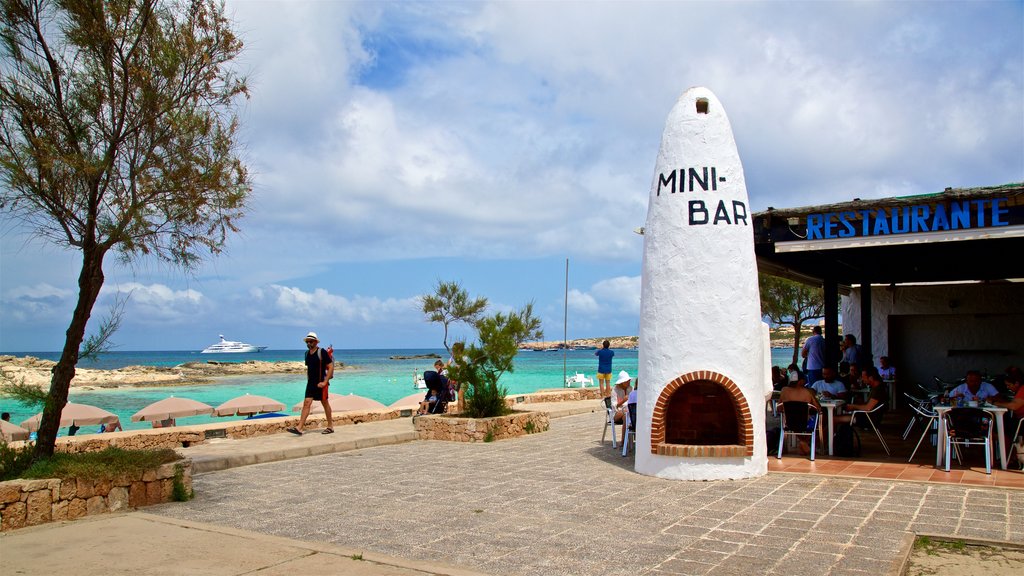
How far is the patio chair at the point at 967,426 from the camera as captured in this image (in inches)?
353

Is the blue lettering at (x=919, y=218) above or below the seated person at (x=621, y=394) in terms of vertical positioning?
above

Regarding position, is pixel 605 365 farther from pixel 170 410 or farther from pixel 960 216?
pixel 960 216

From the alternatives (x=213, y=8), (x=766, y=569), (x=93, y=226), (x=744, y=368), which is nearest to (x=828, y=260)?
(x=744, y=368)

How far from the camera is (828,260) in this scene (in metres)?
14.1

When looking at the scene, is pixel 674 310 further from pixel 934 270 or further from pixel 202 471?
pixel 934 270

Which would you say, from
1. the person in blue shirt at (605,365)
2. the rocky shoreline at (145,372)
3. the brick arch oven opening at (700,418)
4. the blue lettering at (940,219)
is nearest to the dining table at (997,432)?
the blue lettering at (940,219)

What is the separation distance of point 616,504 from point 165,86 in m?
6.44

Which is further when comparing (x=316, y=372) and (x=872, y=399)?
(x=316, y=372)

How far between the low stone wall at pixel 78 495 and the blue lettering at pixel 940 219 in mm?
9530

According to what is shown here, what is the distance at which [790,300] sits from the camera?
26.6 metres

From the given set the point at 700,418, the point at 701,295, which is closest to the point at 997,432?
the point at 700,418

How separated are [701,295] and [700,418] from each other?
5.82ft

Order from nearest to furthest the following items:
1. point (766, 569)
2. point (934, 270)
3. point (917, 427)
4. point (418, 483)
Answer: point (766, 569), point (418, 483), point (917, 427), point (934, 270)

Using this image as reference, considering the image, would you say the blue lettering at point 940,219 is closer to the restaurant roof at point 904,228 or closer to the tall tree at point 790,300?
the restaurant roof at point 904,228
